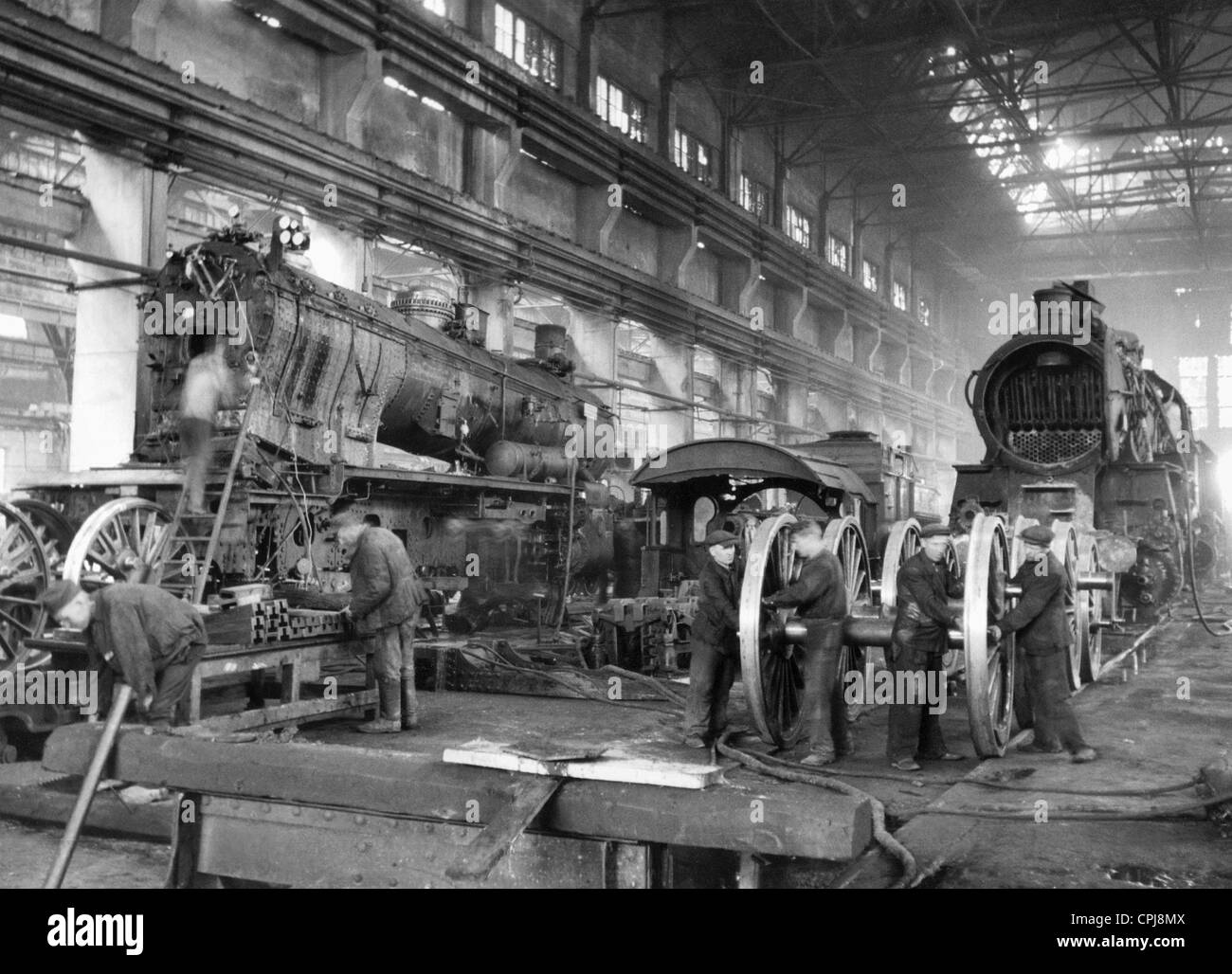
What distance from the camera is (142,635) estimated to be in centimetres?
532

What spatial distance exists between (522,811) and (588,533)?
397 inches

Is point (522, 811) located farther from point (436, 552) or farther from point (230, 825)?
point (436, 552)

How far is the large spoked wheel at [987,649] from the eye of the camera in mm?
5758

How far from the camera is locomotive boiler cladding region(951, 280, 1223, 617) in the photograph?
1141cm

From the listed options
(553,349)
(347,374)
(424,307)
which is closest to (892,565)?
(347,374)

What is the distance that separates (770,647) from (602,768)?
2740 millimetres

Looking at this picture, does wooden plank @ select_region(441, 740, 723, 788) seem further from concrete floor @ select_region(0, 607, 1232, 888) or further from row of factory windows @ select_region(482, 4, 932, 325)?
row of factory windows @ select_region(482, 4, 932, 325)

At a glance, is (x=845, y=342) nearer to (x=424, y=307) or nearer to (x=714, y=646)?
(x=424, y=307)

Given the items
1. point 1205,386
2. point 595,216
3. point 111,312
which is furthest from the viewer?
point 1205,386

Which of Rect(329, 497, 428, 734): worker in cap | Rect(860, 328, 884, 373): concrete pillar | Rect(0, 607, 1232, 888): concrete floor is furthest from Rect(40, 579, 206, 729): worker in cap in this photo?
Rect(860, 328, 884, 373): concrete pillar

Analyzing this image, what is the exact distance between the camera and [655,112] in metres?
21.6

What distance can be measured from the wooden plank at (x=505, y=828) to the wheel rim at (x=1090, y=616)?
5887mm
